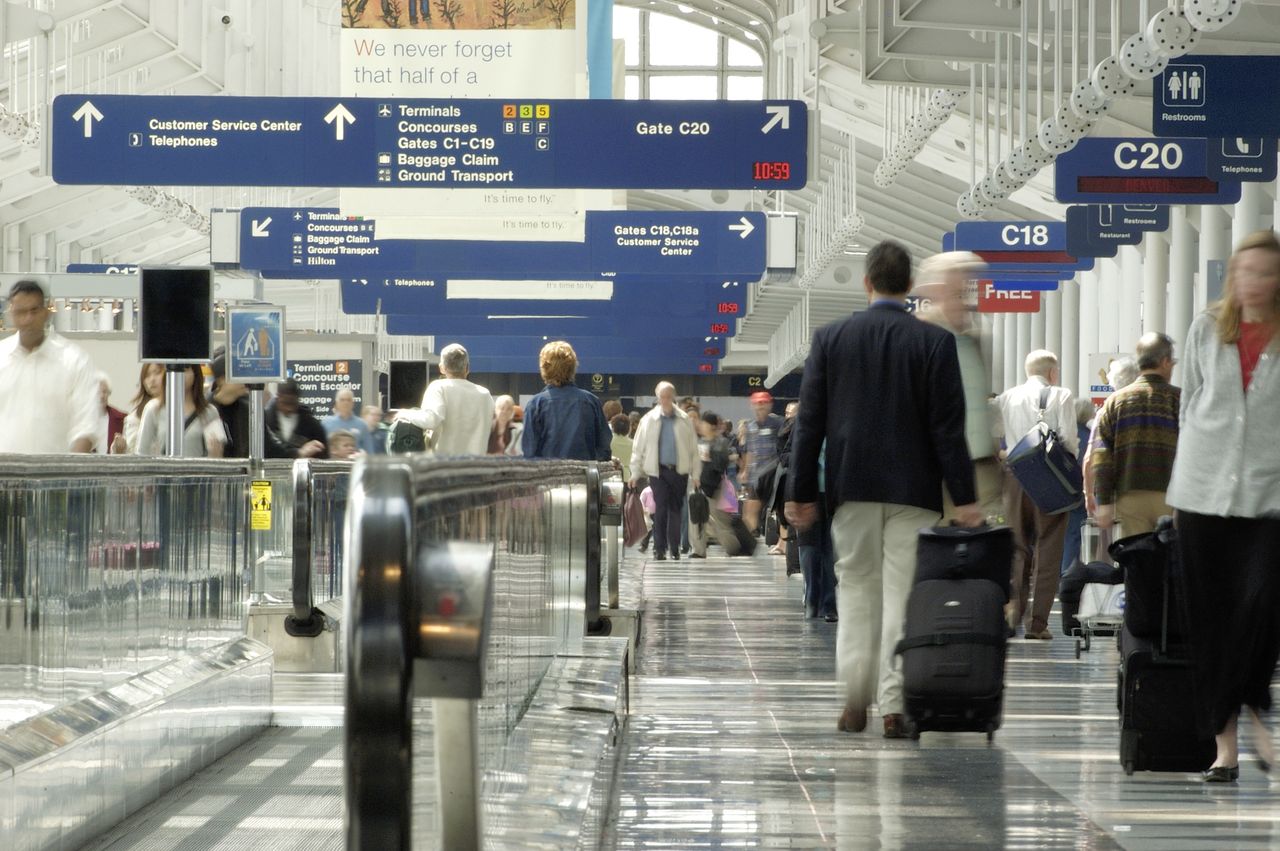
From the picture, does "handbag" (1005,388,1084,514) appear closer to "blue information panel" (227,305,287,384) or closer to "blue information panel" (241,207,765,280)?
"blue information panel" (227,305,287,384)

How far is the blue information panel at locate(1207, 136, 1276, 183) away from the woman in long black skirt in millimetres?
9041

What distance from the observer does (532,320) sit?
40125 mm

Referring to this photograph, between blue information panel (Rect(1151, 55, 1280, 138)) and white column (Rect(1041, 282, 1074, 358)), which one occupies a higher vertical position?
blue information panel (Rect(1151, 55, 1280, 138))

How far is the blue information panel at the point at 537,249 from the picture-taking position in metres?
23.8

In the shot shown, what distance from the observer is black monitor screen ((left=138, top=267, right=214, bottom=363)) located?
10.9 meters

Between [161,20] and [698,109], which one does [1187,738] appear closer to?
[698,109]

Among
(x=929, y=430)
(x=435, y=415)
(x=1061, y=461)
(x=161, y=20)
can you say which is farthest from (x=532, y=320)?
(x=929, y=430)

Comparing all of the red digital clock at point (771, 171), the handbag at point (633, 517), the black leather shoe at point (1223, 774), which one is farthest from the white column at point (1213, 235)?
the black leather shoe at point (1223, 774)

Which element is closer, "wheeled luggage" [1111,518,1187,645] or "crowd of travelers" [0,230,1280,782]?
"crowd of travelers" [0,230,1280,782]

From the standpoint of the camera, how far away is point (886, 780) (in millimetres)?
5824

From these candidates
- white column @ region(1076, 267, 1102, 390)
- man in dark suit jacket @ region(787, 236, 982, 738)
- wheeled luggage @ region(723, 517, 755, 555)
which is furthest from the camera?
white column @ region(1076, 267, 1102, 390)

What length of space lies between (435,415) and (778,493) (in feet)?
A: 16.1

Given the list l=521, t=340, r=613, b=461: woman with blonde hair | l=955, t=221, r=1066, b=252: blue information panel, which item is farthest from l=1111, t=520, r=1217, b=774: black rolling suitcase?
l=955, t=221, r=1066, b=252: blue information panel

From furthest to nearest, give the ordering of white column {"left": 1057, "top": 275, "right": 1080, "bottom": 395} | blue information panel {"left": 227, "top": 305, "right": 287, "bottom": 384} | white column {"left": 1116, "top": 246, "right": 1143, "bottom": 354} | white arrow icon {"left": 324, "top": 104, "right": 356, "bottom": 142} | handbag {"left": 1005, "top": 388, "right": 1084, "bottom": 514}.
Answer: white column {"left": 1057, "top": 275, "right": 1080, "bottom": 395} < white column {"left": 1116, "top": 246, "right": 1143, "bottom": 354} < white arrow icon {"left": 324, "top": 104, "right": 356, "bottom": 142} < blue information panel {"left": 227, "top": 305, "right": 287, "bottom": 384} < handbag {"left": 1005, "top": 388, "right": 1084, "bottom": 514}
